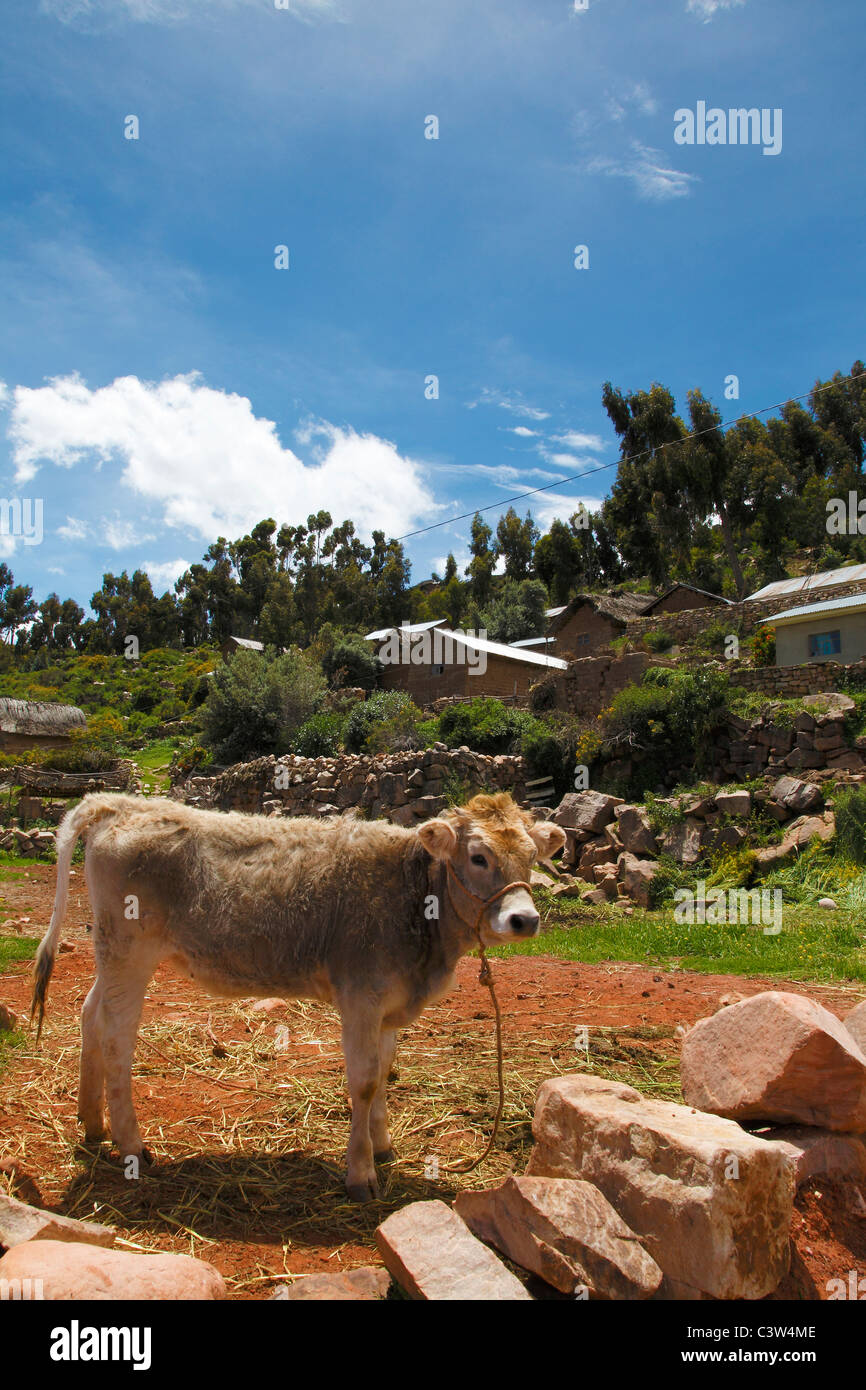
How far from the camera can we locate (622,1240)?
3340 millimetres

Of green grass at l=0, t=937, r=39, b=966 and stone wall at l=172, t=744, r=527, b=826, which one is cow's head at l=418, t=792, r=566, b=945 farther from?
stone wall at l=172, t=744, r=527, b=826

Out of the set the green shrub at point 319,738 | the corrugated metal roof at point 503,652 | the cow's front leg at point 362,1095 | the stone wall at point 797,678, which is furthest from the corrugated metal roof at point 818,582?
the cow's front leg at point 362,1095

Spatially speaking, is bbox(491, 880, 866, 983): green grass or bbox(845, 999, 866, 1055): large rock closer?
bbox(845, 999, 866, 1055): large rock

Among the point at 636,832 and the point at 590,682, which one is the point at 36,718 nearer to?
the point at 590,682

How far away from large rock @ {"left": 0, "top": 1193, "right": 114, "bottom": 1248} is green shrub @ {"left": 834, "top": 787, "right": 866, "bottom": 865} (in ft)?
39.9

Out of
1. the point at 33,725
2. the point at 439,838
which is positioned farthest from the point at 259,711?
the point at 439,838

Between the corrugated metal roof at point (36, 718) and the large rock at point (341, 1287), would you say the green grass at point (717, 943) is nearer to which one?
the large rock at point (341, 1287)

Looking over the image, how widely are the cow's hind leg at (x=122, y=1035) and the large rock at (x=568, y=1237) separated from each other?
2207mm

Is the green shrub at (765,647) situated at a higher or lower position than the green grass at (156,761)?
higher

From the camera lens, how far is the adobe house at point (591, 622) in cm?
3791

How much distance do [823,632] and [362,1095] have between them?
2523 centimetres

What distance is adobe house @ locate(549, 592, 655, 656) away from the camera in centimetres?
3791

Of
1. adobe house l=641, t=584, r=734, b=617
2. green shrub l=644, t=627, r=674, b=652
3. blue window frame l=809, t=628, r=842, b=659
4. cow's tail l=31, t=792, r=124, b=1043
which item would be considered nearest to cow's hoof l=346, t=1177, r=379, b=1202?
cow's tail l=31, t=792, r=124, b=1043
